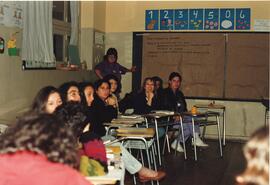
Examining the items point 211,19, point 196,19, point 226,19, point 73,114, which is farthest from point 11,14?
point 226,19

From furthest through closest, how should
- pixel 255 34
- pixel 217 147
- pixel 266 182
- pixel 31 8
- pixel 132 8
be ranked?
pixel 132 8 → pixel 255 34 → pixel 217 147 → pixel 31 8 → pixel 266 182

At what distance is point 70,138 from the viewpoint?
1570mm

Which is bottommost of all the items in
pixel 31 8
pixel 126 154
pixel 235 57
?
pixel 126 154

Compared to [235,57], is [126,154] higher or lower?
lower

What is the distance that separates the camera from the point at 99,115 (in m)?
4.58

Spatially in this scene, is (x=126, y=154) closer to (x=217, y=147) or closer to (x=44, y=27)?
(x=44, y=27)

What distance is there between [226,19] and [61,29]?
2893mm

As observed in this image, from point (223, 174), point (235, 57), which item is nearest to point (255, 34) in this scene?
point (235, 57)

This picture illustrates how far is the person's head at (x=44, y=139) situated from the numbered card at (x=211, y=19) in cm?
631

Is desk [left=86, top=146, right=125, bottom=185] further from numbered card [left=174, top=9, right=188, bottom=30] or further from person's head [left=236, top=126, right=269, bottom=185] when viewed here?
numbered card [left=174, top=9, right=188, bottom=30]

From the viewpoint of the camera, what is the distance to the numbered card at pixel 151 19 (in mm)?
7801

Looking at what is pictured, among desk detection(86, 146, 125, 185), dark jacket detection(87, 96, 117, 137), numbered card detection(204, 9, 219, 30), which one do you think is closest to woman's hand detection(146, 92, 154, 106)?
dark jacket detection(87, 96, 117, 137)

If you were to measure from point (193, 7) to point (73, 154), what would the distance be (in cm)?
640

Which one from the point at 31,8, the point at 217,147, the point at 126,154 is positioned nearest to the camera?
the point at 126,154
